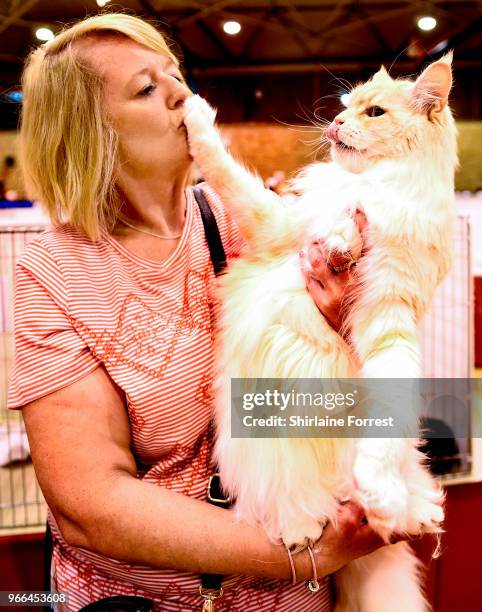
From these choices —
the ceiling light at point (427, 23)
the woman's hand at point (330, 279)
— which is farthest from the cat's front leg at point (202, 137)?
the ceiling light at point (427, 23)

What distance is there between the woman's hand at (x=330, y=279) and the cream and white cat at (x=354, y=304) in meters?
0.02

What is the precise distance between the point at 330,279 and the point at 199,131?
1.20 feet

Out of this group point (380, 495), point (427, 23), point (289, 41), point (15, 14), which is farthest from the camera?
point (289, 41)

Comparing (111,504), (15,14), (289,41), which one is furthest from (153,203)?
(289,41)

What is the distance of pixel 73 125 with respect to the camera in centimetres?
82

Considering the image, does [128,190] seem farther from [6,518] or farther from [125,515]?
[6,518]

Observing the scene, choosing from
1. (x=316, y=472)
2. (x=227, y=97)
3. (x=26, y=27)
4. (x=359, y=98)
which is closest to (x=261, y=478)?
(x=316, y=472)

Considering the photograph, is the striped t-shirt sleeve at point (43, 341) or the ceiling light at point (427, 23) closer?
the striped t-shirt sleeve at point (43, 341)

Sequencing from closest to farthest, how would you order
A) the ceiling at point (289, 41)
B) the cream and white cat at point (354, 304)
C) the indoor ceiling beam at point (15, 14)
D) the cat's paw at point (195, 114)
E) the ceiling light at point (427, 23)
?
the cream and white cat at point (354, 304) < the cat's paw at point (195, 114) < the indoor ceiling beam at point (15, 14) < the ceiling at point (289, 41) < the ceiling light at point (427, 23)

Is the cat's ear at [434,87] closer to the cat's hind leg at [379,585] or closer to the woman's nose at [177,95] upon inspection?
the woman's nose at [177,95]

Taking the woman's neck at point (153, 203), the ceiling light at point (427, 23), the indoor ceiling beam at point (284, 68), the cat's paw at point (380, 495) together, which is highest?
the indoor ceiling beam at point (284, 68)

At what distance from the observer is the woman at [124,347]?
0.69 metres

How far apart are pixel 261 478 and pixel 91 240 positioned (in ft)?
1.60

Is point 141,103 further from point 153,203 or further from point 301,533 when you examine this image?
point 301,533
